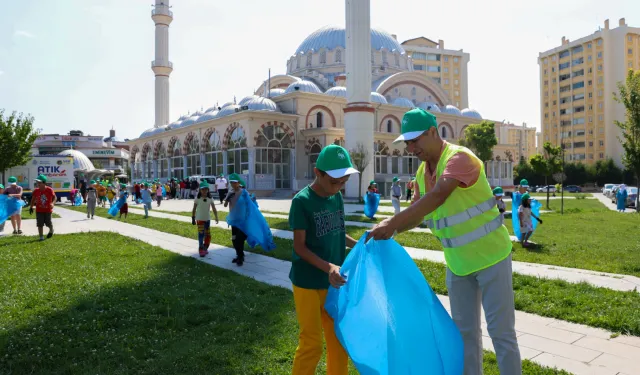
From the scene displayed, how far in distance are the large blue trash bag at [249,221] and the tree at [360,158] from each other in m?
21.4

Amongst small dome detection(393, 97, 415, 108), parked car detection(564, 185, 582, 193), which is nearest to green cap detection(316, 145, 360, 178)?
small dome detection(393, 97, 415, 108)

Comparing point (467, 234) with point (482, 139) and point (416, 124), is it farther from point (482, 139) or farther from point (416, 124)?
point (482, 139)

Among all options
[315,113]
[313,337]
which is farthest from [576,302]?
[315,113]

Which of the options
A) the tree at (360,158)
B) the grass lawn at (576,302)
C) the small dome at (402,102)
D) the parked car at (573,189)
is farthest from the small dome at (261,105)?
the parked car at (573,189)

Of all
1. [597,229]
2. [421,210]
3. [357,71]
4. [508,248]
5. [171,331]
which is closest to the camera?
[421,210]

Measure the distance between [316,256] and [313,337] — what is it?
22.2 inches

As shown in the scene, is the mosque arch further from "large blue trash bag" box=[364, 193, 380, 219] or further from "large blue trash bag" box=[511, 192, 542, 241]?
"large blue trash bag" box=[511, 192, 542, 241]

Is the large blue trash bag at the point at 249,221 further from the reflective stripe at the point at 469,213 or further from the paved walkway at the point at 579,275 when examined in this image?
the reflective stripe at the point at 469,213

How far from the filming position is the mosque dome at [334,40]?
2270 inches

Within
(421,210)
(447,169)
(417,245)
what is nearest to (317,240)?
(421,210)

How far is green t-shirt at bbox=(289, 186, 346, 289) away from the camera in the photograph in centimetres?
337

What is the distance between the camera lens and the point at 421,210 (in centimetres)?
295

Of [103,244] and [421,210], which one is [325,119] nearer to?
[103,244]

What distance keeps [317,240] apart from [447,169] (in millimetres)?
1061
